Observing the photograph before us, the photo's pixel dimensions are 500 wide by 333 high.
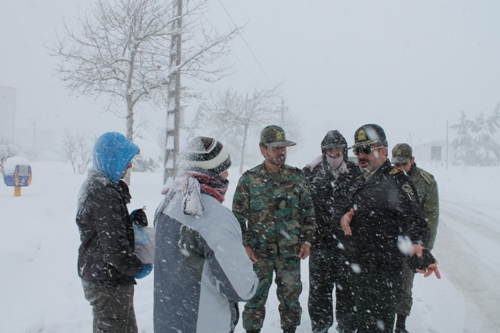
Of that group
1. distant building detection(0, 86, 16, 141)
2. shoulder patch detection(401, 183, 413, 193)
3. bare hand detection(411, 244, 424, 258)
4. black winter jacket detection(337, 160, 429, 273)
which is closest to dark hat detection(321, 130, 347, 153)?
black winter jacket detection(337, 160, 429, 273)

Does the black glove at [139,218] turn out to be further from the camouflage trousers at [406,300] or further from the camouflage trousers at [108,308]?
the camouflage trousers at [406,300]

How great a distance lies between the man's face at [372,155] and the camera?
2.80 meters

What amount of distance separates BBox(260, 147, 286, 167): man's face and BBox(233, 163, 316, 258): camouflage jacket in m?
0.12

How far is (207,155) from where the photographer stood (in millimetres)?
1988

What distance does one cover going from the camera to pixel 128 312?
8.43ft

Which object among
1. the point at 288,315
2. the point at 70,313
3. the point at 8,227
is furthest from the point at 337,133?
→ the point at 8,227

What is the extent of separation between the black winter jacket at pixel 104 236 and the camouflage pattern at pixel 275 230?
1.27 metres

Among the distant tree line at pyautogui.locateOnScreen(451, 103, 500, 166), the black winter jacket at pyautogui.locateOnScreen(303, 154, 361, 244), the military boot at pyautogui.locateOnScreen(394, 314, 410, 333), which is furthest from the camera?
the distant tree line at pyautogui.locateOnScreen(451, 103, 500, 166)

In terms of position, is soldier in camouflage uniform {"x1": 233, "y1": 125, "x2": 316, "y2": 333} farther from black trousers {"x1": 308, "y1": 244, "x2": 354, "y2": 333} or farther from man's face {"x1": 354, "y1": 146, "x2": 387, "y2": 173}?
man's face {"x1": 354, "y1": 146, "x2": 387, "y2": 173}

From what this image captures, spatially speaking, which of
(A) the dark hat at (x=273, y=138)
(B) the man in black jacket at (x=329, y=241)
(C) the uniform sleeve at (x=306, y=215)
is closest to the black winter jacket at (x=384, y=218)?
(C) the uniform sleeve at (x=306, y=215)

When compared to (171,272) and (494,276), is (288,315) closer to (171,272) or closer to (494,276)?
(171,272)

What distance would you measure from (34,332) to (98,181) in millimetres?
2092

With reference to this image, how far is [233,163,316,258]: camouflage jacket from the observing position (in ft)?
11.1

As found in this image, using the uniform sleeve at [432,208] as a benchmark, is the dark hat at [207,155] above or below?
above
